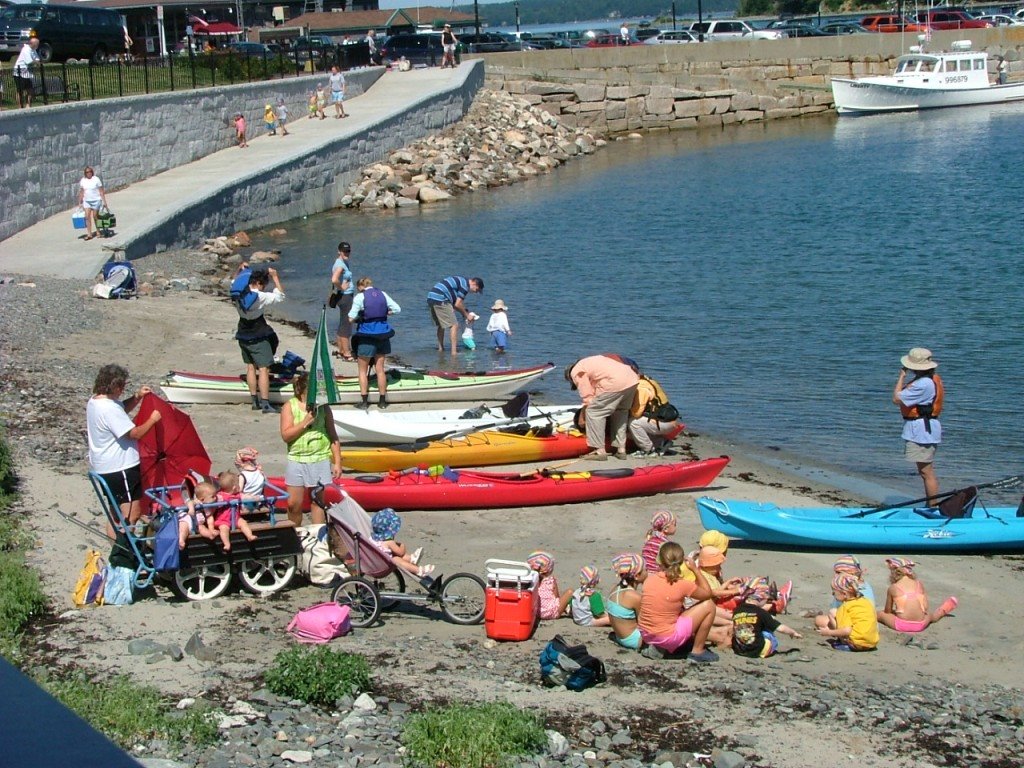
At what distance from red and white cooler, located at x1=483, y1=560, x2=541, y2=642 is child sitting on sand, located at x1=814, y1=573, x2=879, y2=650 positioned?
6.65 feet

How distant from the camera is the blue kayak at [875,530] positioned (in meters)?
10.9

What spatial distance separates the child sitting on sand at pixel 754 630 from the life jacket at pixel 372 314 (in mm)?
6689

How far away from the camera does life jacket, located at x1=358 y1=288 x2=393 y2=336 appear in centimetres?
1449

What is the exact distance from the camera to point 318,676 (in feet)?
23.7

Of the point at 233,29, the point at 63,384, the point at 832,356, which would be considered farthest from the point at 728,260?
the point at 233,29

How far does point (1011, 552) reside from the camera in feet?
36.2

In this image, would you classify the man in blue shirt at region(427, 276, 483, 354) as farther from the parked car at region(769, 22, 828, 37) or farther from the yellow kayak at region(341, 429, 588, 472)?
the parked car at region(769, 22, 828, 37)

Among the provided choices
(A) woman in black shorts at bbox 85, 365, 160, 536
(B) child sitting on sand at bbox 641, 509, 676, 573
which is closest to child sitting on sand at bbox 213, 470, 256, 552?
(A) woman in black shorts at bbox 85, 365, 160, 536

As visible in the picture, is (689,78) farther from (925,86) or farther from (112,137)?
(112,137)

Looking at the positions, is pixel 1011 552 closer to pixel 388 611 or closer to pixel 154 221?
pixel 388 611

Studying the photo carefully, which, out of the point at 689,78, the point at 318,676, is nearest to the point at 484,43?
the point at 689,78

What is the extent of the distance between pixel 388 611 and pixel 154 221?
59.2 feet

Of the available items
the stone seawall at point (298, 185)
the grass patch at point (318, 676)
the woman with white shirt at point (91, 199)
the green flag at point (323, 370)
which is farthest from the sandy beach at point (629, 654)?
the stone seawall at point (298, 185)

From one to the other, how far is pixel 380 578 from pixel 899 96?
5322cm
